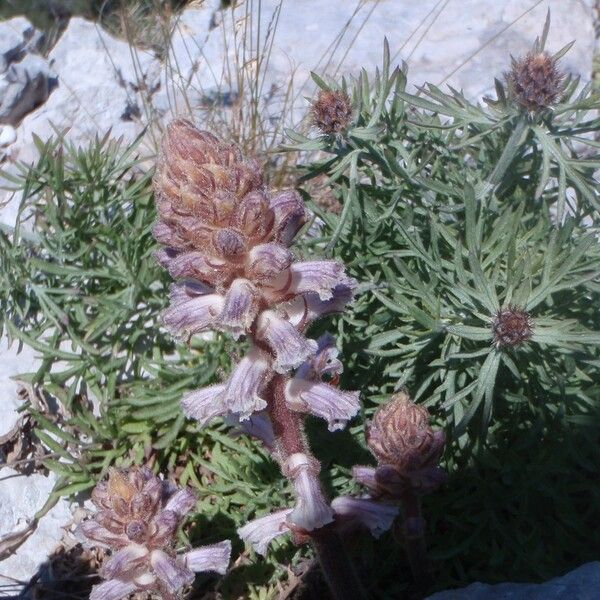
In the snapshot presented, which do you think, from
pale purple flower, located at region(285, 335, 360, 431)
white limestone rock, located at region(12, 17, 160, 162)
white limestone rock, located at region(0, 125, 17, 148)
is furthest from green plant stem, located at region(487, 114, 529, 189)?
white limestone rock, located at region(0, 125, 17, 148)

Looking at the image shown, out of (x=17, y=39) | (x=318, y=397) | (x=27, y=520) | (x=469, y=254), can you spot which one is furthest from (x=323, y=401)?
(x=17, y=39)

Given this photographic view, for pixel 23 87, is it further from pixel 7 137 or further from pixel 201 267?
pixel 201 267

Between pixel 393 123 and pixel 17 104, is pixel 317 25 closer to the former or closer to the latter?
pixel 17 104

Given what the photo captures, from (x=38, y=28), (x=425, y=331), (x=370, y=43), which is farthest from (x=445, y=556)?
(x=38, y=28)

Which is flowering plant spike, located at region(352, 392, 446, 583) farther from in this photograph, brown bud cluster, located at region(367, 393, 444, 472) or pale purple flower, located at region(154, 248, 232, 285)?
pale purple flower, located at region(154, 248, 232, 285)

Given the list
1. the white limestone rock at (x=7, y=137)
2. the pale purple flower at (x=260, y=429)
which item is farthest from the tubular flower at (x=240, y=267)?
the white limestone rock at (x=7, y=137)

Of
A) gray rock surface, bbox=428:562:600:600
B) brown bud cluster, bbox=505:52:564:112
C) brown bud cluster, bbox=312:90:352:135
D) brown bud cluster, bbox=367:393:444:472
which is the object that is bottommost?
gray rock surface, bbox=428:562:600:600

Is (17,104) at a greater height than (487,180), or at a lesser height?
greater
